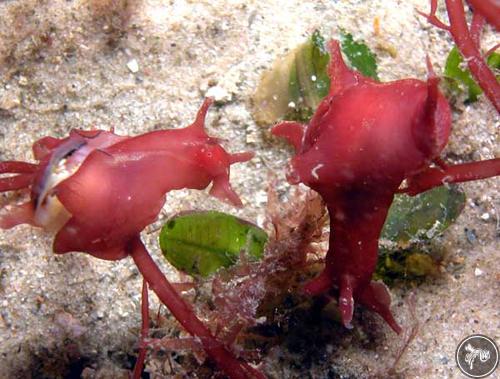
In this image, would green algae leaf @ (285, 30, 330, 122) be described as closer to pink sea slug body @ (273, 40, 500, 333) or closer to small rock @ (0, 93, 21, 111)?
pink sea slug body @ (273, 40, 500, 333)

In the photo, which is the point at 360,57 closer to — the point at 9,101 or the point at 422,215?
the point at 422,215

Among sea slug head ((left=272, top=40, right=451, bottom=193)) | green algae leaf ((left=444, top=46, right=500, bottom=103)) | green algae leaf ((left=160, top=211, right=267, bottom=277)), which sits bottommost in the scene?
green algae leaf ((left=160, top=211, right=267, bottom=277))

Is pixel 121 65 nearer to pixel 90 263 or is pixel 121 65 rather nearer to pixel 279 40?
pixel 279 40

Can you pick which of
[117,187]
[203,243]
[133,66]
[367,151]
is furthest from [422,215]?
[133,66]

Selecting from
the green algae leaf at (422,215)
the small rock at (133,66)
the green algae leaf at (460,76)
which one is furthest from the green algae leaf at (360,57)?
the small rock at (133,66)

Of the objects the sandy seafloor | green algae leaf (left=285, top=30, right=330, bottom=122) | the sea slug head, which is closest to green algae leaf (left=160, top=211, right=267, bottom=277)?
the sandy seafloor

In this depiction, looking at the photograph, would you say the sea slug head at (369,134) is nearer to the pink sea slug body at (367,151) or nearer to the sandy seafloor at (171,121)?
the pink sea slug body at (367,151)

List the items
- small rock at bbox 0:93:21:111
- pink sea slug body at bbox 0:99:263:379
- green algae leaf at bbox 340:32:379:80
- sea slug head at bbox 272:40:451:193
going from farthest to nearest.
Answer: small rock at bbox 0:93:21:111 < green algae leaf at bbox 340:32:379:80 < pink sea slug body at bbox 0:99:263:379 < sea slug head at bbox 272:40:451:193
